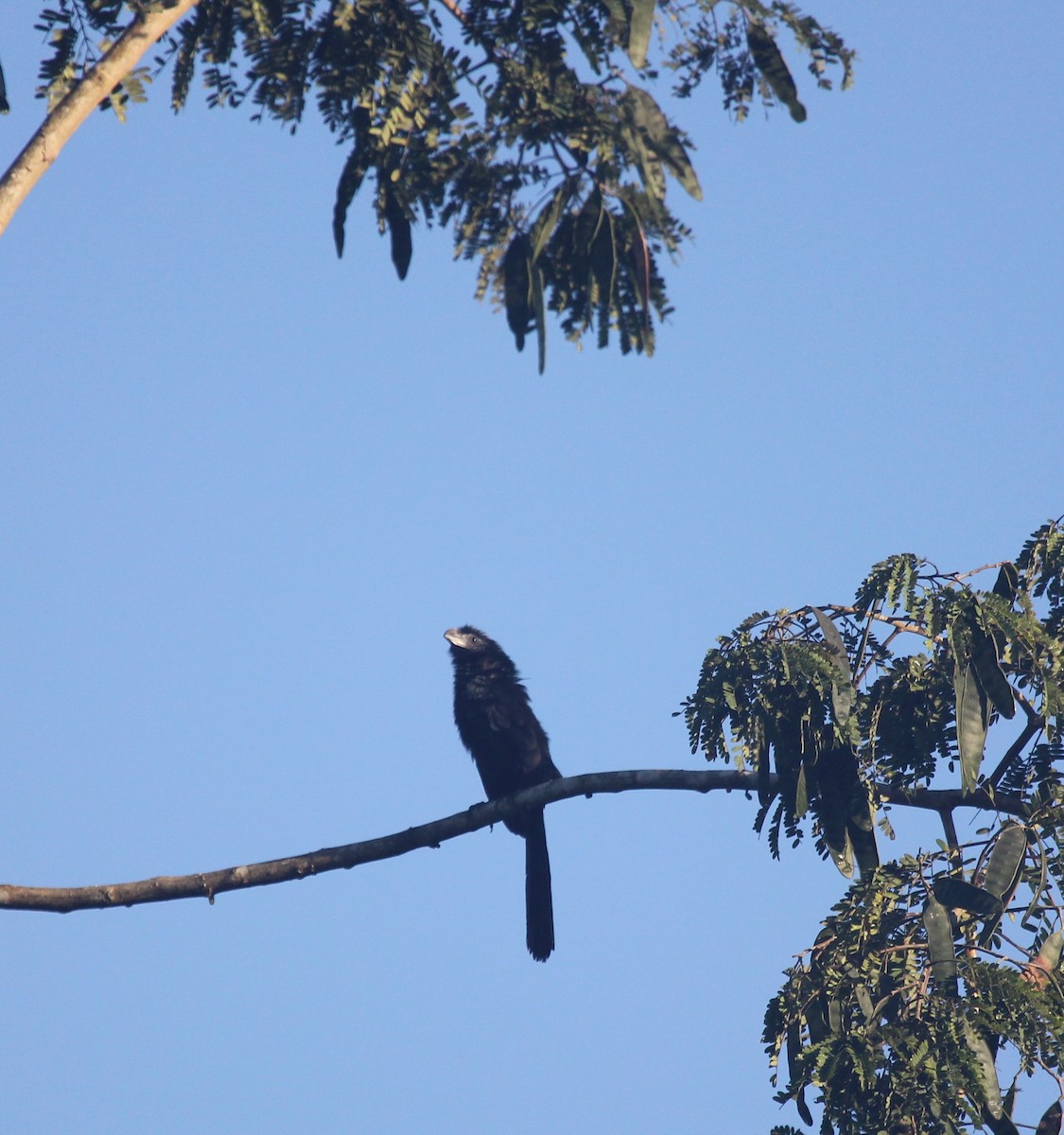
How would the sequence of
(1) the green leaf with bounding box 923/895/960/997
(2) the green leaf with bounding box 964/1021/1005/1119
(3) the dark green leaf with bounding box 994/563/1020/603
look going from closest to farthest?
1. (2) the green leaf with bounding box 964/1021/1005/1119
2. (1) the green leaf with bounding box 923/895/960/997
3. (3) the dark green leaf with bounding box 994/563/1020/603

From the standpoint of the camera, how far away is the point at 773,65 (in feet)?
15.9

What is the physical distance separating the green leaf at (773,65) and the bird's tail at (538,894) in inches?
191

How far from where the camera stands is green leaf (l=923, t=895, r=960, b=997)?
4.57 metres

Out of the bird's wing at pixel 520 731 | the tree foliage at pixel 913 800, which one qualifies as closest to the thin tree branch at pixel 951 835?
the tree foliage at pixel 913 800

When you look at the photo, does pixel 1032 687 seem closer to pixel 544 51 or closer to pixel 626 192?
pixel 626 192

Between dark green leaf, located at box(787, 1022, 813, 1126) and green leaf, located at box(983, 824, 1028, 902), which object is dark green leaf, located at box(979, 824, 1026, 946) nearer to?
green leaf, located at box(983, 824, 1028, 902)

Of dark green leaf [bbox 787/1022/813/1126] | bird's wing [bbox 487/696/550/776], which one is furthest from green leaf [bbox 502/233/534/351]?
bird's wing [bbox 487/696/550/776]

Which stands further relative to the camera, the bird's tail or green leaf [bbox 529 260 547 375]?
the bird's tail

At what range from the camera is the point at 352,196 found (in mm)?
5117

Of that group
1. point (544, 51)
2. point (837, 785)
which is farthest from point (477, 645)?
point (544, 51)

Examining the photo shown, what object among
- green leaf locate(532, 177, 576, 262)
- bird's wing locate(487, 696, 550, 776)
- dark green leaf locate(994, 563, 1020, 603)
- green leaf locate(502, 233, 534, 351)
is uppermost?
green leaf locate(532, 177, 576, 262)

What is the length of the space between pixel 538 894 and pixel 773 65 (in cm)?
523

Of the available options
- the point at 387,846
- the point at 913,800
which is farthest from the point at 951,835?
the point at 387,846

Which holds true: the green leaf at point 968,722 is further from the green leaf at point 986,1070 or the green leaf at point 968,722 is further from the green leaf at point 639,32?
the green leaf at point 639,32
